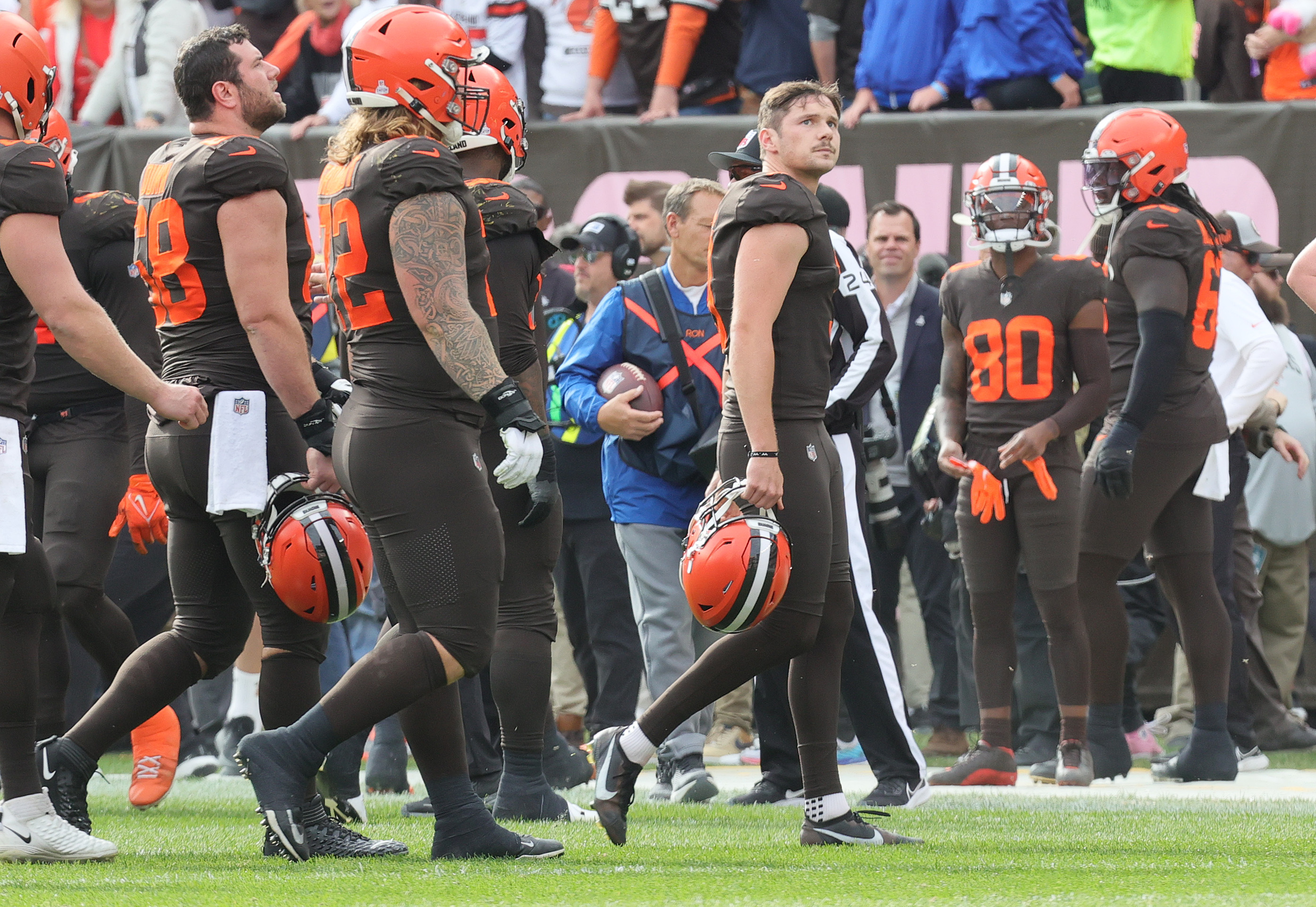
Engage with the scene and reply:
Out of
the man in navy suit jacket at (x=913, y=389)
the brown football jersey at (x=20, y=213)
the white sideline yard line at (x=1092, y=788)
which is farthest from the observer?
the man in navy suit jacket at (x=913, y=389)

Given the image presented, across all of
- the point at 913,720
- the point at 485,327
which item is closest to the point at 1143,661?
the point at 913,720

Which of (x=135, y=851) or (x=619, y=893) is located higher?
(x=619, y=893)

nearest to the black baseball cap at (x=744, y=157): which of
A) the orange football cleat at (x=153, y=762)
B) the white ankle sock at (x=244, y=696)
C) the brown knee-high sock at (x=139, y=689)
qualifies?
the brown knee-high sock at (x=139, y=689)

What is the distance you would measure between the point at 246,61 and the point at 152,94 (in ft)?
19.3

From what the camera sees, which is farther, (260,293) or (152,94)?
(152,94)

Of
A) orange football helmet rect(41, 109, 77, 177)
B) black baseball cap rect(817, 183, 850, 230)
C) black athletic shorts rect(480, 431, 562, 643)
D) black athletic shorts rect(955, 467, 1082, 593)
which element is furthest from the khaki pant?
orange football helmet rect(41, 109, 77, 177)

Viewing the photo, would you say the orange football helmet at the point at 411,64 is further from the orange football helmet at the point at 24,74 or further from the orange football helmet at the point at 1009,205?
the orange football helmet at the point at 1009,205

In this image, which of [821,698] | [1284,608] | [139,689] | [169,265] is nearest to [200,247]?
[169,265]

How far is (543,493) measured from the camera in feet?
15.2

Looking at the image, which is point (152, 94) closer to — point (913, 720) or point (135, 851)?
point (913, 720)

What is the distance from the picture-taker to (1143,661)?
8219 millimetres

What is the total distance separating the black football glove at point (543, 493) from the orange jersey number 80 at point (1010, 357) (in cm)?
253

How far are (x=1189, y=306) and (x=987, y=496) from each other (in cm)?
106

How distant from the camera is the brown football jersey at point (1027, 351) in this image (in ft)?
21.8
